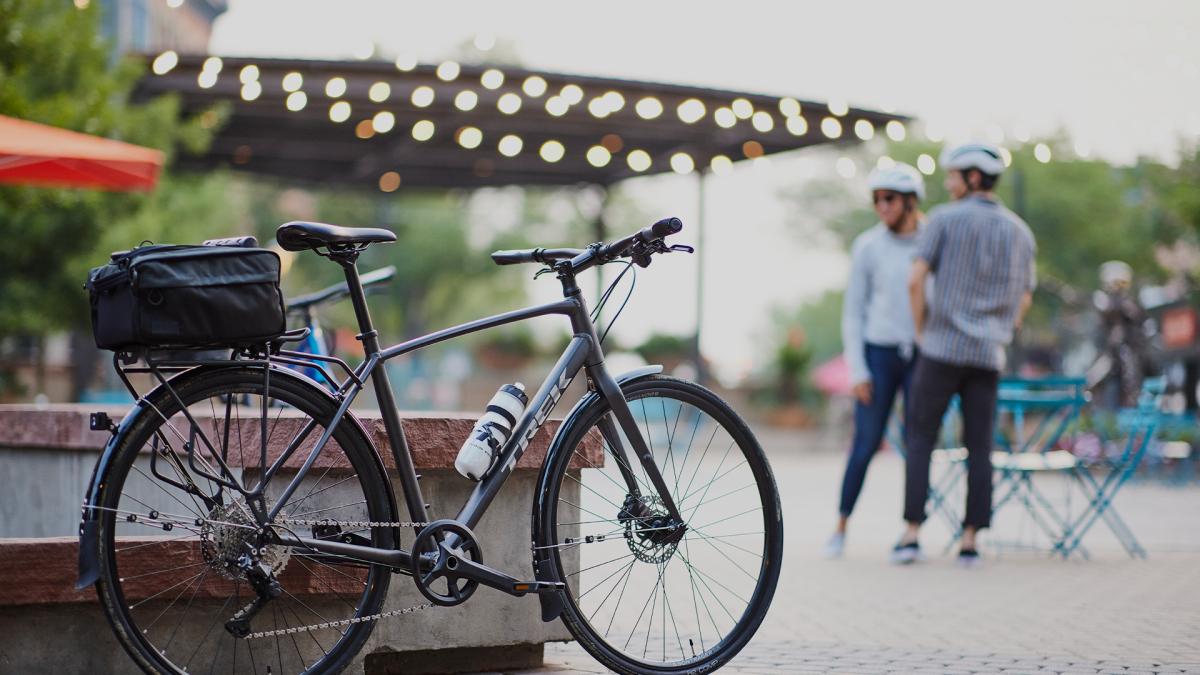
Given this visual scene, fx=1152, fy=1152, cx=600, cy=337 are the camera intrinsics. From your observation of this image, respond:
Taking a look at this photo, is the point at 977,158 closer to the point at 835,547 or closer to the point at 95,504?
the point at 835,547

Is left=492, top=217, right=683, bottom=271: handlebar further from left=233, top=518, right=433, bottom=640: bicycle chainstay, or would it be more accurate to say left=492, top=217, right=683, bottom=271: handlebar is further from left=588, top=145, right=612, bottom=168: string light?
left=588, top=145, right=612, bottom=168: string light

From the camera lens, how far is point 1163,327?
2780 cm

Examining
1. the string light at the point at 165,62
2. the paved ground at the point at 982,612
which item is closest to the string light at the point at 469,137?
the string light at the point at 165,62

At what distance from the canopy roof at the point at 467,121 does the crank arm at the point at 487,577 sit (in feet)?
31.3

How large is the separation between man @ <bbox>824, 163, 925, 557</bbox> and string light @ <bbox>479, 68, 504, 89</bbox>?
6.35 m

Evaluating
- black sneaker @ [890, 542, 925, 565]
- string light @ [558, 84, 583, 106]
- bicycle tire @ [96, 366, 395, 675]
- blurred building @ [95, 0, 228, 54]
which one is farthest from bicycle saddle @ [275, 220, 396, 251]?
string light @ [558, 84, 583, 106]

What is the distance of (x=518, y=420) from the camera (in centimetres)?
306

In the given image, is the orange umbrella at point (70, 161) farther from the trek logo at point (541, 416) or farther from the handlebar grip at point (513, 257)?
the trek logo at point (541, 416)

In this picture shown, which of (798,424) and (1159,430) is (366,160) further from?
(1159,430)

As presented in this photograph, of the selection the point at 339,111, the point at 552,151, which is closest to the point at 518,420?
the point at 339,111

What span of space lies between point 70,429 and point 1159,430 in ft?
46.1

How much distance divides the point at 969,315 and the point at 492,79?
24.2 ft

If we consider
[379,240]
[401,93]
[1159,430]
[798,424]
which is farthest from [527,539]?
[798,424]

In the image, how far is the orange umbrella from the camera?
684 cm
